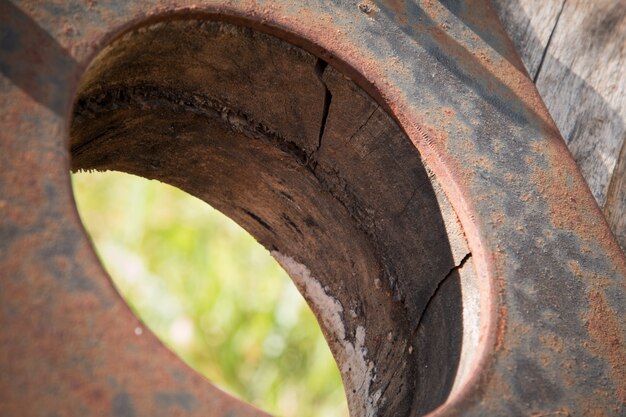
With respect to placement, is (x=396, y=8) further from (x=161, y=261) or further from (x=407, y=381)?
(x=161, y=261)

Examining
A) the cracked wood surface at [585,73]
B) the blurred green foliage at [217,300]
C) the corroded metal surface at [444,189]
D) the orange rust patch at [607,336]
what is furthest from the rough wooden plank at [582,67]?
the blurred green foliage at [217,300]

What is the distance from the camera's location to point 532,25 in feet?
6.86

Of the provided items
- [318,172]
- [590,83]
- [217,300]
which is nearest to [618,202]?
[590,83]

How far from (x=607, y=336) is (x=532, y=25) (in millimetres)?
890

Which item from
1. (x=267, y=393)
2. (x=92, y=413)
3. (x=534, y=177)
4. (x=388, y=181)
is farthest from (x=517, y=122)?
(x=267, y=393)

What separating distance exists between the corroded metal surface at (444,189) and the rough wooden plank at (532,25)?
0.25 metres

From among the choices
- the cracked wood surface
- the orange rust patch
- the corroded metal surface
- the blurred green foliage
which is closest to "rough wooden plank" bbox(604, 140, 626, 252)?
the cracked wood surface

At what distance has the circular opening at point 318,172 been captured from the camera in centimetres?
169

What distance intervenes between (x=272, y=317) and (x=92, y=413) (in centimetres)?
368

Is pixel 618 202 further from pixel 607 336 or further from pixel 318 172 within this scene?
pixel 318 172

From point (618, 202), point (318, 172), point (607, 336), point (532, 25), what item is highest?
point (532, 25)

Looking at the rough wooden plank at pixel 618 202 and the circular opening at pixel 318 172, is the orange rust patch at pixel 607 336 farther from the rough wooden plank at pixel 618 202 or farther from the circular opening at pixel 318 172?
the rough wooden plank at pixel 618 202

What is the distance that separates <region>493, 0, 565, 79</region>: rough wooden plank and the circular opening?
54 cm

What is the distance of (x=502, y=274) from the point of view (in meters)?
1.51
